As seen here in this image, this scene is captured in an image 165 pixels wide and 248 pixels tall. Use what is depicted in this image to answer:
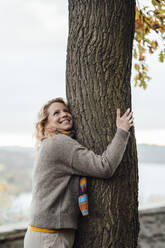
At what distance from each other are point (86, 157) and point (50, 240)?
1.96 feet

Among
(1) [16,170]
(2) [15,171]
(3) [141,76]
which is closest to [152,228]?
(3) [141,76]

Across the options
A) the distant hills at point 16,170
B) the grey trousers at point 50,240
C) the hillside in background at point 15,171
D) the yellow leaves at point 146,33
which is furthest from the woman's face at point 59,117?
the hillside in background at point 15,171

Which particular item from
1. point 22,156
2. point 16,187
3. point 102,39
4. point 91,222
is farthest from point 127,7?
point 16,187

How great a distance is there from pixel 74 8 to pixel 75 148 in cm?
105

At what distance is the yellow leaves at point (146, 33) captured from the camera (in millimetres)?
3343

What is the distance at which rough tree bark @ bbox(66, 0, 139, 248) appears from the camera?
6.59 ft

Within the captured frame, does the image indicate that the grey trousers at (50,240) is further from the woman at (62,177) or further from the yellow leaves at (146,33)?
the yellow leaves at (146,33)

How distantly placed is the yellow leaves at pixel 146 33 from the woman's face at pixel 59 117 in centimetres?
153

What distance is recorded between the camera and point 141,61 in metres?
3.94

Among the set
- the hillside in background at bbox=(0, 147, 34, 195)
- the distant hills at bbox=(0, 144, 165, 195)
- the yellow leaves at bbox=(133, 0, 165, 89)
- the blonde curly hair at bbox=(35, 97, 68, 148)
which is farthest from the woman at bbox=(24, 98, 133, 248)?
the hillside in background at bbox=(0, 147, 34, 195)

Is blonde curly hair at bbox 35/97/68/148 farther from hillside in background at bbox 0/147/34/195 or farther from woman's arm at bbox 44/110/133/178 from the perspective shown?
hillside in background at bbox 0/147/34/195

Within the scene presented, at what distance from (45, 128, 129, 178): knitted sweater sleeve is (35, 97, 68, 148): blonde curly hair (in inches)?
9.4

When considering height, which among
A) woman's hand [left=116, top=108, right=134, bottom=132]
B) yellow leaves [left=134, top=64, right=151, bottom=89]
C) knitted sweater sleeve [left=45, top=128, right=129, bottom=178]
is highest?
yellow leaves [left=134, top=64, right=151, bottom=89]

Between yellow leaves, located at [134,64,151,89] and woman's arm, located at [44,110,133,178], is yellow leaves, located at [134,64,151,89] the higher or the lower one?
the higher one
